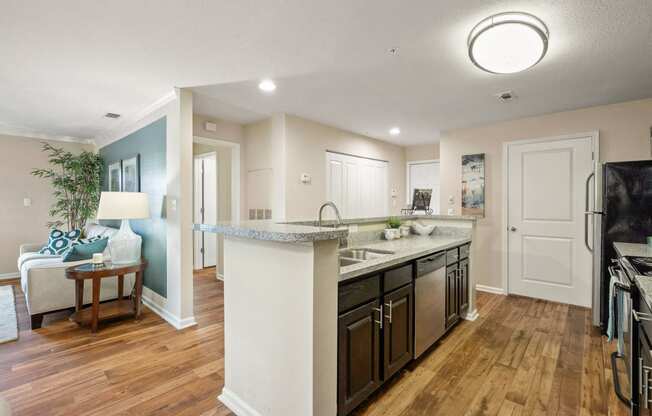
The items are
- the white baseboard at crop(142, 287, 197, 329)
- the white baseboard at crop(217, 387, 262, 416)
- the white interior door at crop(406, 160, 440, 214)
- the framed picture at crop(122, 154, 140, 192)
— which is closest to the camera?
the white baseboard at crop(217, 387, 262, 416)

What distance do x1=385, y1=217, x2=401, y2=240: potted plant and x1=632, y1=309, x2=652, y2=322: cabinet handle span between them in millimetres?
1761

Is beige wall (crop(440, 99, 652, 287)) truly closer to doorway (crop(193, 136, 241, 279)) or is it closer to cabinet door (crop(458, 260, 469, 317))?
cabinet door (crop(458, 260, 469, 317))

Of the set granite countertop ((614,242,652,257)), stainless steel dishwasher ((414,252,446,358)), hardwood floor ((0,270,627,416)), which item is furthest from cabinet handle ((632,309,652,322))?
stainless steel dishwasher ((414,252,446,358))

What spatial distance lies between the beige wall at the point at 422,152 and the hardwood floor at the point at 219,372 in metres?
3.43

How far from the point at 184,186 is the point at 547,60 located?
3342 mm

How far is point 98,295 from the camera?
2.86 m

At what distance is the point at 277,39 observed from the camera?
206cm

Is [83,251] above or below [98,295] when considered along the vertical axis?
above

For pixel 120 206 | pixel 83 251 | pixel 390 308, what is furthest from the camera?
pixel 83 251

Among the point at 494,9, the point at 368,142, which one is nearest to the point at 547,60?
the point at 494,9

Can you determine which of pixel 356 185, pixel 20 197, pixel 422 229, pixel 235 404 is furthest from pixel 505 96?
pixel 20 197

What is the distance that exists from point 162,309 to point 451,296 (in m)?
3.00

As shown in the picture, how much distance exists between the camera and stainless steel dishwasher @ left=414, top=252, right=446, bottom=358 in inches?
85.5

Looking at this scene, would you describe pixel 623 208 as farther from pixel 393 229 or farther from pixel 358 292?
pixel 358 292
